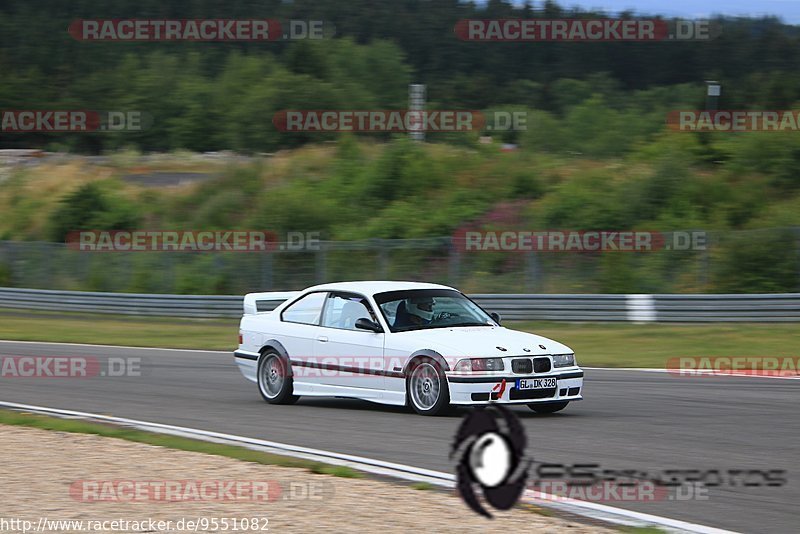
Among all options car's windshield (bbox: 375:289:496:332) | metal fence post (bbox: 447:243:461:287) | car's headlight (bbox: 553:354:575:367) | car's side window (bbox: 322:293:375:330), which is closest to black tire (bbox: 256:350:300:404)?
car's side window (bbox: 322:293:375:330)

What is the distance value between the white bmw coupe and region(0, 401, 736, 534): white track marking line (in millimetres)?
1867

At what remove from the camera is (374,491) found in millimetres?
7172

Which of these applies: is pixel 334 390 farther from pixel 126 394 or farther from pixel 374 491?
pixel 374 491

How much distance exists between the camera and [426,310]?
38.2ft

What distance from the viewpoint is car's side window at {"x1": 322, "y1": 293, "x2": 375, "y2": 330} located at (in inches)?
462

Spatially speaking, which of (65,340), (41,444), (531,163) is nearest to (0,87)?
(531,163)

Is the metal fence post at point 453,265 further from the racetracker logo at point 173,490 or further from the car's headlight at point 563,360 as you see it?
the racetracker logo at point 173,490

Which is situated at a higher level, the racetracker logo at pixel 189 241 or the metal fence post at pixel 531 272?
the racetracker logo at pixel 189 241

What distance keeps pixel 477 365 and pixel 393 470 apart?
2.59 metres

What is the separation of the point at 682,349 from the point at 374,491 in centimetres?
1325

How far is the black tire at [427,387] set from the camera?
10.5 meters

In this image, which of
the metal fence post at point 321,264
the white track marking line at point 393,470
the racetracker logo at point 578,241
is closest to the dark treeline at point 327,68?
the racetracker logo at point 578,241

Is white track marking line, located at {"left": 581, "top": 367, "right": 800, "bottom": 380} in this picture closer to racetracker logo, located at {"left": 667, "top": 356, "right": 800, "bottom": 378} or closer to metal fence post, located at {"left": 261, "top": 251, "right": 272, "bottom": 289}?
racetracker logo, located at {"left": 667, "top": 356, "right": 800, "bottom": 378}

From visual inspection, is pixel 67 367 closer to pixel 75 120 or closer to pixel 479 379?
pixel 479 379
